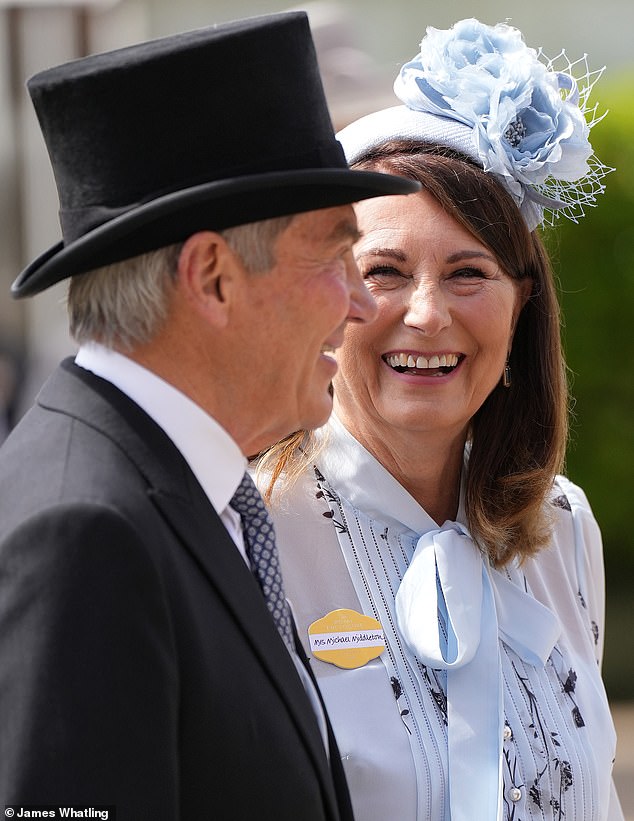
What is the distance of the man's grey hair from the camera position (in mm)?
1527

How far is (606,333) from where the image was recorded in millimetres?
7168

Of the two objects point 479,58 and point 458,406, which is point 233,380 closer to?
point 458,406

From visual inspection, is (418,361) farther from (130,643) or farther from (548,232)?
(548,232)

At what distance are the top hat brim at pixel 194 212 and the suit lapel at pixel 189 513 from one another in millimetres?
145

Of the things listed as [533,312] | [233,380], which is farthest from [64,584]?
[533,312]

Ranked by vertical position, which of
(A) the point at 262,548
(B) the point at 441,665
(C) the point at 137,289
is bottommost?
(B) the point at 441,665

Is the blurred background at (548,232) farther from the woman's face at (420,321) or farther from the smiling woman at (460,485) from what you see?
the woman's face at (420,321)

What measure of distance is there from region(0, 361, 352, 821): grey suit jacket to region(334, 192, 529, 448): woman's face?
102cm

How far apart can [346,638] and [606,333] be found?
522 cm

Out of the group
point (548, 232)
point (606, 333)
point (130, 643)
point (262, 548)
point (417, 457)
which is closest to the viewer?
point (130, 643)

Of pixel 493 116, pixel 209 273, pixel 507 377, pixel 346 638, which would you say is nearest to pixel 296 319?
pixel 209 273

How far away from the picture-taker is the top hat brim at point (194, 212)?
1.49 metres

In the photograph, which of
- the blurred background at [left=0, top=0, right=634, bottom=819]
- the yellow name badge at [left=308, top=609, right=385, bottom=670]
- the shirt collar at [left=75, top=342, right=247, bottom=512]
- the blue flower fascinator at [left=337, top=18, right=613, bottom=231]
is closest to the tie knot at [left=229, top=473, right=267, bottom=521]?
the shirt collar at [left=75, top=342, right=247, bottom=512]

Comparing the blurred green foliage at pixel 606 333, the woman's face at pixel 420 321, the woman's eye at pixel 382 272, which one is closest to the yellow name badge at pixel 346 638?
the woman's face at pixel 420 321
